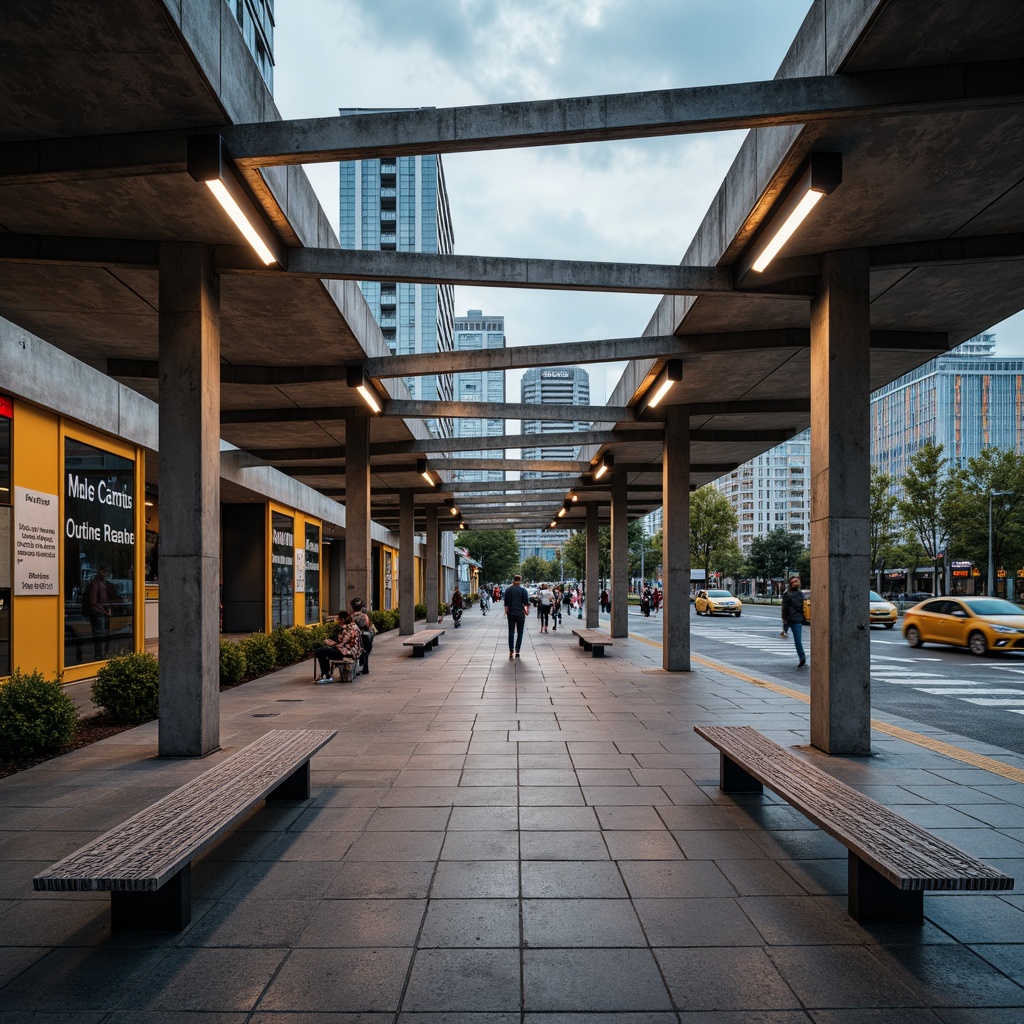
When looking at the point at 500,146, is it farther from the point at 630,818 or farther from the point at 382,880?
the point at 382,880

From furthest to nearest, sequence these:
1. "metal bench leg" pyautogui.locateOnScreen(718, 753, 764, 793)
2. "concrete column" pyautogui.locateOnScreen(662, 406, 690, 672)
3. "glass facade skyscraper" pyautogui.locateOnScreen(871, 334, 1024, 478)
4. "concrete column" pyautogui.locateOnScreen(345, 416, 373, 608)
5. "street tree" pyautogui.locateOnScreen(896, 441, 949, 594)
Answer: "glass facade skyscraper" pyautogui.locateOnScreen(871, 334, 1024, 478) → "street tree" pyautogui.locateOnScreen(896, 441, 949, 594) → "concrete column" pyautogui.locateOnScreen(345, 416, 373, 608) → "concrete column" pyautogui.locateOnScreen(662, 406, 690, 672) → "metal bench leg" pyautogui.locateOnScreen(718, 753, 764, 793)

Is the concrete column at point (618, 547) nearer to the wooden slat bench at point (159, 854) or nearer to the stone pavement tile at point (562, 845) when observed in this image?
the stone pavement tile at point (562, 845)

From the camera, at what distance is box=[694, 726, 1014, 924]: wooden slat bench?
3.63 m

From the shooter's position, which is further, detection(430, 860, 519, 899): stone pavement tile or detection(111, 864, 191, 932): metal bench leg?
detection(430, 860, 519, 899): stone pavement tile

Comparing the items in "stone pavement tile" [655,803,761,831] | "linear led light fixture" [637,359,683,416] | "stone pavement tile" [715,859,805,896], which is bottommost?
"stone pavement tile" [655,803,761,831]

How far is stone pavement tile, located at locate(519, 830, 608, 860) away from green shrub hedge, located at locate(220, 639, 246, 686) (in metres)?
8.78

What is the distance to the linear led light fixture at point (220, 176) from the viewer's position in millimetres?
6402

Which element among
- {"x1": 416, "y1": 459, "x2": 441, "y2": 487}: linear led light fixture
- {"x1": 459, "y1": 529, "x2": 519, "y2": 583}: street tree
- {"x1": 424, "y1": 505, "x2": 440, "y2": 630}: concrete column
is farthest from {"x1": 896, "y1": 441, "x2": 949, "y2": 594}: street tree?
{"x1": 459, "y1": 529, "x2": 519, "y2": 583}: street tree

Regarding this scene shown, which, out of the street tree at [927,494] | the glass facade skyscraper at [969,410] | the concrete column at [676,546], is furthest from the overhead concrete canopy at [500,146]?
the glass facade skyscraper at [969,410]

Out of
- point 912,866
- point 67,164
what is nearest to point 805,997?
point 912,866

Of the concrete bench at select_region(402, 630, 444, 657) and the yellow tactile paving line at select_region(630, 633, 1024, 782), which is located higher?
the yellow tactile paving line at select_region(630, 633, 1024, 782)

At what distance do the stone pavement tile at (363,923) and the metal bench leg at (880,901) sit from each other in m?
2.18

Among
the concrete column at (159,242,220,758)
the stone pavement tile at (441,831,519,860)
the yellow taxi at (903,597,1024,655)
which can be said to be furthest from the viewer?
the yellow taxi at (903,597,1024,655)

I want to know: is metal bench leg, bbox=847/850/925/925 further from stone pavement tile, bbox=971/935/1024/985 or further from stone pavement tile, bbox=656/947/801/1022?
stone pavement tile, bbox=656/947/801/1022
